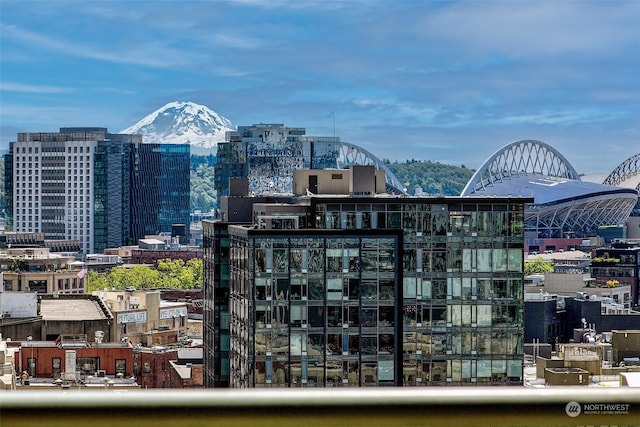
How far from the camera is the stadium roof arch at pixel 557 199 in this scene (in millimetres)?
159250

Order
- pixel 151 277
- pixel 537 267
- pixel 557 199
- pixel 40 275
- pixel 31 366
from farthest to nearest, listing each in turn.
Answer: pixel 557 199 < pixel 151 277 < pixel 537 267 < pixel 40 275 < pixel 31 366

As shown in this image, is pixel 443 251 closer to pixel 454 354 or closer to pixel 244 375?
pixel 454 354

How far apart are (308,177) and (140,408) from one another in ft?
126

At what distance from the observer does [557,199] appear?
160 metres

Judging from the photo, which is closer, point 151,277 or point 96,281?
point 96,281

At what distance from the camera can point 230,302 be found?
118ft

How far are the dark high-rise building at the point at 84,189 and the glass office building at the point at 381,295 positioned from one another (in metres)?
145

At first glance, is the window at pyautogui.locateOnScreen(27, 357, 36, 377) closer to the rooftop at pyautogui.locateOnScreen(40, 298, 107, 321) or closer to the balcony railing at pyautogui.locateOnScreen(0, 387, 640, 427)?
the rooftop at pyautogui.locateOnScreen(40, 298, 107, 321)

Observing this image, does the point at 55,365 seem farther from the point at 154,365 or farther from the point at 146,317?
the point at 146,317

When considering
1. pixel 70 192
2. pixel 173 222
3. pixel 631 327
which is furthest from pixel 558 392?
pixel 173 222
